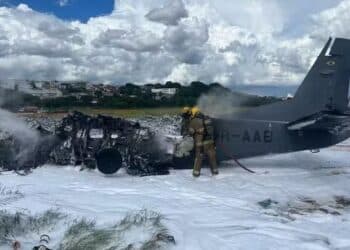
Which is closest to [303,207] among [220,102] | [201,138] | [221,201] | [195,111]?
[221,201]

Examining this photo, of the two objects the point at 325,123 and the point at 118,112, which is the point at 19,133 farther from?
the point at 325,123

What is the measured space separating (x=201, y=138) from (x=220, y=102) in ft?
7.62

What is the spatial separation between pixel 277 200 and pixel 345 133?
5073 mm

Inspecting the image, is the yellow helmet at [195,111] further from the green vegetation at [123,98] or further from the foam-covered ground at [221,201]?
the foam-covered ground at [221,201]

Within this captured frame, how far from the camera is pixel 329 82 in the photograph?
46.1ft

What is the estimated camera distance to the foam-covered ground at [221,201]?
670 cm

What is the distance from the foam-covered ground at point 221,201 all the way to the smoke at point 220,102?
4.94 feet

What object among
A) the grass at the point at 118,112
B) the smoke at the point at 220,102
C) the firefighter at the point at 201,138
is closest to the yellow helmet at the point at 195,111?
the firefighter at the point at 201,138

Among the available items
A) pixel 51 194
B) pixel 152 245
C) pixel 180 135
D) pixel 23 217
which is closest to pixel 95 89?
pixel 180 135

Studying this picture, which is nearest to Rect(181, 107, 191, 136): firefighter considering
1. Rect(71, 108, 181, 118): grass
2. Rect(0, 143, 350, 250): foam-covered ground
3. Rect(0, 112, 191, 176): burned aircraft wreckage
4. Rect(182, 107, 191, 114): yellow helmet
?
Rect(182, 107, 191, 114): yellow helmet

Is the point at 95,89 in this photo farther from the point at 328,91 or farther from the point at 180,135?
the point at 328,91

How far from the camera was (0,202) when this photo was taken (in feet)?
24.8

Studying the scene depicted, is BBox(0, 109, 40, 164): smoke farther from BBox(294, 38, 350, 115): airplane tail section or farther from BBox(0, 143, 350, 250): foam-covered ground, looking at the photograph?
BBox(294, 38, 350, 115): airplane tail section

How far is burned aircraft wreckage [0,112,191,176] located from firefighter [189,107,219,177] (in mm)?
587
